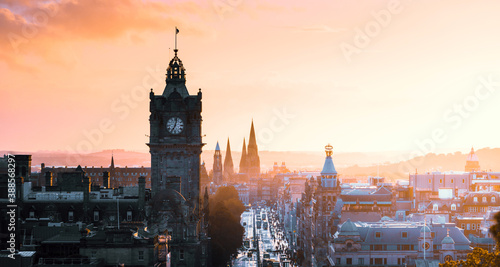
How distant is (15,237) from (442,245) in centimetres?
6205

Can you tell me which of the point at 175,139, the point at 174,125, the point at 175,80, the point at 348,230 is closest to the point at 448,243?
the point at 348,230

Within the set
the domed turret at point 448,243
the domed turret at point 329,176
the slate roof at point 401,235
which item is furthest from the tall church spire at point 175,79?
the domed turret at point 329,176

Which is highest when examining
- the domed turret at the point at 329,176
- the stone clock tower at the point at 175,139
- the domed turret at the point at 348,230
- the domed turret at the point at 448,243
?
the stone clock tower at the point at 175,139

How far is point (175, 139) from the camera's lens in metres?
105

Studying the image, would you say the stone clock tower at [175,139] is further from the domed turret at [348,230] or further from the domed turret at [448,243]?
the domed turret at [448,243]

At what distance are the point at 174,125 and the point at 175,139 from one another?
6.89ft

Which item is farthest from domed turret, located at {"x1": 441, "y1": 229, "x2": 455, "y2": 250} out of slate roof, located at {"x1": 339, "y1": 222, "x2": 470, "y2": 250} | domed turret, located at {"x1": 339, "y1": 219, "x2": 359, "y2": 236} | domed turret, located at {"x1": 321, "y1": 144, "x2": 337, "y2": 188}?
domed turret, located at {"x1": 321, "y1": 144, "x2": 337, "y2": 188}

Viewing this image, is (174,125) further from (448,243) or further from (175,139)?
(448,243)

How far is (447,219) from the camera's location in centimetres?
14038

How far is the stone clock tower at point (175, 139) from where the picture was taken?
105000 millimetres

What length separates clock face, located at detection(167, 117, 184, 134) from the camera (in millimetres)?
105125

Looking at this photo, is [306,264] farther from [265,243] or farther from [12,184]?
[12,184]

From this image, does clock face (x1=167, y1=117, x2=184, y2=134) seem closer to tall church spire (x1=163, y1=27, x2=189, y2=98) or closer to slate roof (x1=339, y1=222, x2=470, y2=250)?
tall church spire (x1=163, y1=27, x2=189, y2=98)

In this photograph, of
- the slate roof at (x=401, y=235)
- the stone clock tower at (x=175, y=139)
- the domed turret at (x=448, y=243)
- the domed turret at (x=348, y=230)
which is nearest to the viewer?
the stone clock tower at (x=175, y=139)
